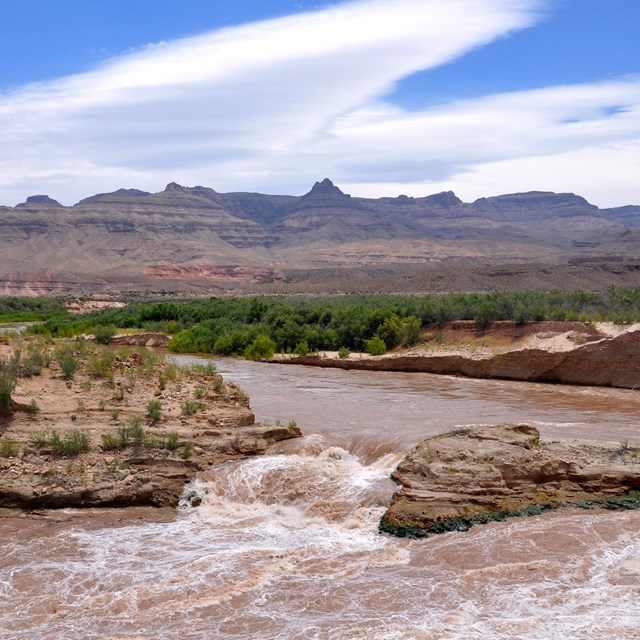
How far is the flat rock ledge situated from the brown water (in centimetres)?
32

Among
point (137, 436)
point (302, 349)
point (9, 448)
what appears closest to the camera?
point (9, 448)

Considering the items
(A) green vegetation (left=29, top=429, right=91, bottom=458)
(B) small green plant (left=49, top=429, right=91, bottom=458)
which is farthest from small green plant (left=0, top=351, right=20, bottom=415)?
(B) small green plant (left=49, top=429, right=91, bottom=458)

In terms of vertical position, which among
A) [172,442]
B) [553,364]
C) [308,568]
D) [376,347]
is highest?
[376,347]

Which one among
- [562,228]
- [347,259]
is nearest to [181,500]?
[347,259]

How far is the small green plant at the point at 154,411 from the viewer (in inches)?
552

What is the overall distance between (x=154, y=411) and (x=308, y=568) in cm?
531

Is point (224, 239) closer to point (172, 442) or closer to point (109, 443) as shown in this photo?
point (172, 442)

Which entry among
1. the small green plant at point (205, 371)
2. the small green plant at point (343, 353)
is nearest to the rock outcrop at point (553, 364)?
the small green plant at point (343, 353)

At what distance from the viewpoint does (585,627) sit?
820cm

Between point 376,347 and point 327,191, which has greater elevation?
point 327,191

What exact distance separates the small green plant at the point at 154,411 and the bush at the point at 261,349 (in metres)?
17.3

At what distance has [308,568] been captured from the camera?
390 inches

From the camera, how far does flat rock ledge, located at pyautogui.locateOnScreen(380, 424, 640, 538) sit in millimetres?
11172

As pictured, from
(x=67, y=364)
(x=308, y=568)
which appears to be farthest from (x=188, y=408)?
(x=308, y=568)
